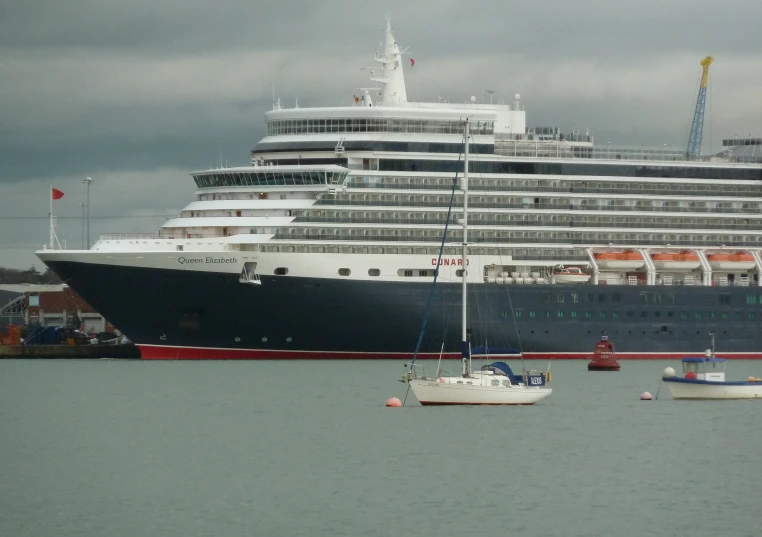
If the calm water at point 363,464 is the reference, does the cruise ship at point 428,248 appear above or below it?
above

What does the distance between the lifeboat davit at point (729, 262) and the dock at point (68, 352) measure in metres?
30.6

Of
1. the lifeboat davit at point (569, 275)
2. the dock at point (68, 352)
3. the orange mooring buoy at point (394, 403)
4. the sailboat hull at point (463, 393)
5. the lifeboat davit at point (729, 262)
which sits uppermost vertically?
the lifeboat davit at point (729, 262)

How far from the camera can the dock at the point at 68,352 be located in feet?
270

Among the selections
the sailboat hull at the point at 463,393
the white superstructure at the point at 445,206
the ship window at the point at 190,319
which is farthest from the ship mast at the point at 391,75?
the sailboat hull at the point at 463,393

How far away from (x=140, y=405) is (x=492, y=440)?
1472cm

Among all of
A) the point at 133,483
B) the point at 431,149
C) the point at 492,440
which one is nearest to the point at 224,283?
the point at 431,149

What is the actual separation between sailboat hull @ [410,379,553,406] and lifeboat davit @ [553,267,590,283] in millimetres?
23644

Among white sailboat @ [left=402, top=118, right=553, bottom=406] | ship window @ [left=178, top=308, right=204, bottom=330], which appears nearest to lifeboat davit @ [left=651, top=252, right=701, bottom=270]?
ship window @ [left=178, top=308, right=204, bottom=330]

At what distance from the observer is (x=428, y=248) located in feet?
229

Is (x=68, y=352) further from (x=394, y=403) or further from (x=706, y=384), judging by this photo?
(x=706, y=384)

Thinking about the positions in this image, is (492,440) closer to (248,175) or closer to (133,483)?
(133,483)

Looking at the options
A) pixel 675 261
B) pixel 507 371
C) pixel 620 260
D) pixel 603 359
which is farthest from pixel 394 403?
pixel 675 261

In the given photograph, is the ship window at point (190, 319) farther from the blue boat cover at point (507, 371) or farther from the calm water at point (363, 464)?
the blue boat cover at point (507, 371)

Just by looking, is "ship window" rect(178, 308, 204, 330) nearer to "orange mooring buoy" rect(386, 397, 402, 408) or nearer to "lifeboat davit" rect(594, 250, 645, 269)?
"lifeboat davit" rect(594, 250, 645, 269)
